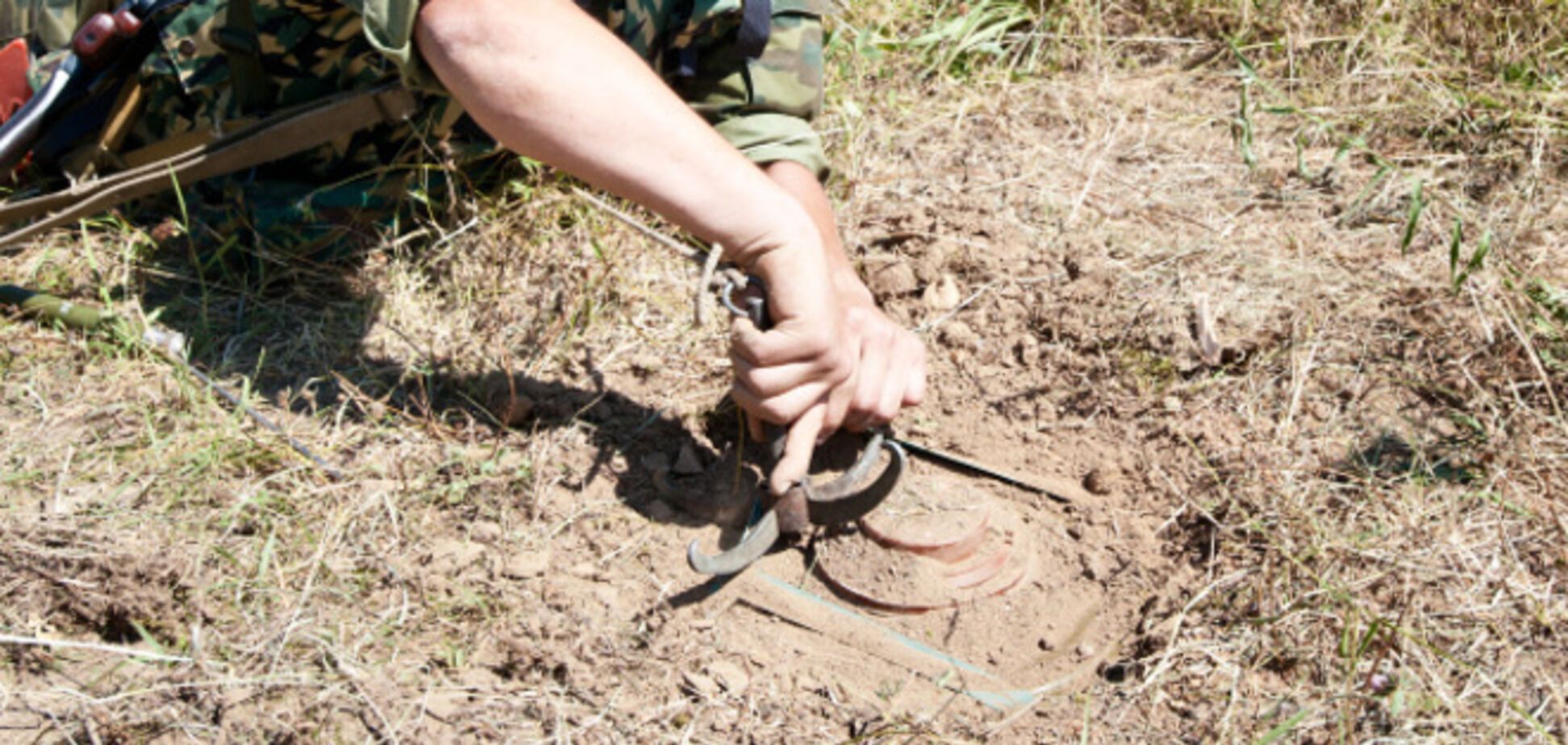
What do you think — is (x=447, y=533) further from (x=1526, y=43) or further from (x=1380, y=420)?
(x=1526, y=43)

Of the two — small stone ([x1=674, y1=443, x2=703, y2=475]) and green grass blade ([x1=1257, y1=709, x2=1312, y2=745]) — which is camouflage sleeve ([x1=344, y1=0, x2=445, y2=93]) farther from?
green grass blade ([x1=1257, y1=709, x2=1312, y2=745])

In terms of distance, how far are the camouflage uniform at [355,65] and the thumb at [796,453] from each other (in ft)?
2.34

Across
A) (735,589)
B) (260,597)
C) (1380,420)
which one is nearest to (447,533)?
(260,597)

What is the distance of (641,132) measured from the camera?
1.86 m

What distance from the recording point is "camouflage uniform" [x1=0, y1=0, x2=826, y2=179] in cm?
240

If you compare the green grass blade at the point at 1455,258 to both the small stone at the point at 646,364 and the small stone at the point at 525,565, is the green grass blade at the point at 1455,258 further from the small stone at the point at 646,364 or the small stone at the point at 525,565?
the small stone at the point at 525,565

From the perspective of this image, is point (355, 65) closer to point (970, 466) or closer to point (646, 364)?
point (646, 364)

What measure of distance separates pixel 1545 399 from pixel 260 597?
78.4 inches

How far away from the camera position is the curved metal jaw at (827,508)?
1939 mm

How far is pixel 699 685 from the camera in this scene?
1896mm

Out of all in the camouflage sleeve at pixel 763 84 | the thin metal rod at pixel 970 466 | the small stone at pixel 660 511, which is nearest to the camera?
the small stone at pixel 660 511

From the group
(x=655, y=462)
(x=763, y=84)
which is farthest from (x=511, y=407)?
(x=763, y=84)

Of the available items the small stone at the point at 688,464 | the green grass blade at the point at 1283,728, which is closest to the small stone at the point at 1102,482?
the green grass blade at the point at 1283,728

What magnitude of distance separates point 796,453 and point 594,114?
1.77ft
